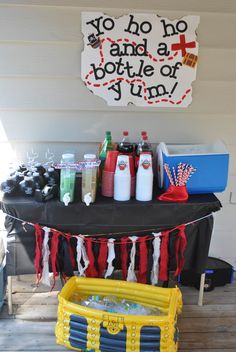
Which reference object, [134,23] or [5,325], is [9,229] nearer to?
[5,325]

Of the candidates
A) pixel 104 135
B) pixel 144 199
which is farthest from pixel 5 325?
pixel 104 135

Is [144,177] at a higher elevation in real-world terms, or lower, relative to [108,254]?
higher

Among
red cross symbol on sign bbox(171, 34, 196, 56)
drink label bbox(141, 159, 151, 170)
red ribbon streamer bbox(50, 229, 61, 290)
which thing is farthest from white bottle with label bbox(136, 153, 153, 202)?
red cross symbol on sign bbox(171, 34, 196, 56)

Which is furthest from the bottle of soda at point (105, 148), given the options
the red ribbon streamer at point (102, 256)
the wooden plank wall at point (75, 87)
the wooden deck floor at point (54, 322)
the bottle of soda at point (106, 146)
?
the wooden deck floor at point (54, 322)

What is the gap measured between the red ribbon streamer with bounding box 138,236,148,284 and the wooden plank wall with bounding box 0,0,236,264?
66 centimetres

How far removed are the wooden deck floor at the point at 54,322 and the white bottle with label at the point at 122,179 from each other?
78 centimetres

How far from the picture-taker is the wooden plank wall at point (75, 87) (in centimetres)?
222

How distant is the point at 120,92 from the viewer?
7.68 feet

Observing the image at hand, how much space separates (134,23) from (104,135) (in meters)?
0.65

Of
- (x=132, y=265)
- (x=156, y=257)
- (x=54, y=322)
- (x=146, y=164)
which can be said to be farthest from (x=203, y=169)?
(x=54, y=322)

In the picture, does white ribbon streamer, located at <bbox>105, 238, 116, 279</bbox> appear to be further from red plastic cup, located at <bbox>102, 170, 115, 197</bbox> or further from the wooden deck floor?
the wooden deck floor

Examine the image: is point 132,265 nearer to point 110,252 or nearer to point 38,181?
point 110,252

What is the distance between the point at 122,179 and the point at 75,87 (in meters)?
0.64

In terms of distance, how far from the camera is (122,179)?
2088 mm
